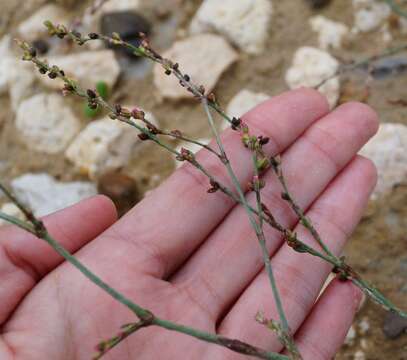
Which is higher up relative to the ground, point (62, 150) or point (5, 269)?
point (62, 150)

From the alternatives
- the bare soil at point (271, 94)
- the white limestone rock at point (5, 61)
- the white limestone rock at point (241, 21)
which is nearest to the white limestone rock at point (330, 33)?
the bare soil at point (271, 94)

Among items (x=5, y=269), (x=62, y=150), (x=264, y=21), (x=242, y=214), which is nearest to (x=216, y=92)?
(x=264, y=21)

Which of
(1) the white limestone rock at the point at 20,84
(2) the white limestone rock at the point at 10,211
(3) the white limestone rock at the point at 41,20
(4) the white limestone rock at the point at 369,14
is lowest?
(2) the white limestone rock at the point at 10,211

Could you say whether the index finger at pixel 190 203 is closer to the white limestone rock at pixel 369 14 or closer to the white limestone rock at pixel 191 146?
the white limestone rock at pixel 191 146

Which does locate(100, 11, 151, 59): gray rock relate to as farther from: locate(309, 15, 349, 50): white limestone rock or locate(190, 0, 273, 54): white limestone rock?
locate(309, 15, 349, 50): white limestone rock

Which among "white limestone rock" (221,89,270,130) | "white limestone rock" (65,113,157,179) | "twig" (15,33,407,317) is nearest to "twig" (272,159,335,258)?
"twig" (15,33,407,317)

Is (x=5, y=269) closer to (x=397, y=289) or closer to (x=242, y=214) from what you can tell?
(x=242, y=214)
